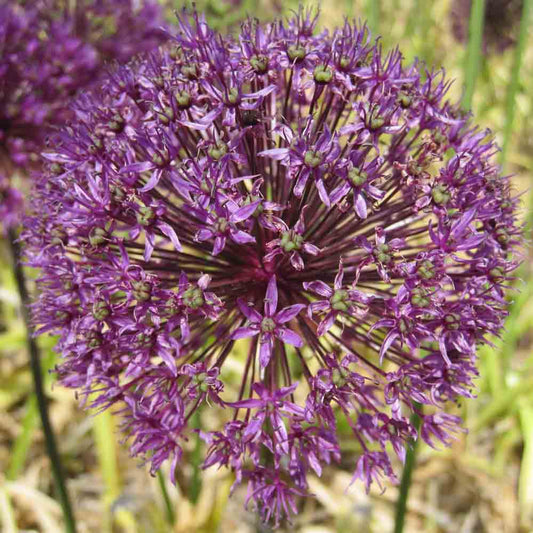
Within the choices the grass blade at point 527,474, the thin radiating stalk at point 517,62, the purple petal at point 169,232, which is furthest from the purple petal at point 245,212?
the grass blade at point 527,474

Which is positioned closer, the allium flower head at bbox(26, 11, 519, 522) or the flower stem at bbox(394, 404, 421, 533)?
the allium flower head at bbox(26, 11, 519, 522)

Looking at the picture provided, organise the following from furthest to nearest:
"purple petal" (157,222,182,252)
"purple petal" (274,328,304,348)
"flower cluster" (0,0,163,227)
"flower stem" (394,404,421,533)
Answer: "flower cluster" (0,0,163,227) < "flower stem" (394,404,421,533) < "purple petal" (157,222,182,252) < "purple petal" (274,328,304,348)

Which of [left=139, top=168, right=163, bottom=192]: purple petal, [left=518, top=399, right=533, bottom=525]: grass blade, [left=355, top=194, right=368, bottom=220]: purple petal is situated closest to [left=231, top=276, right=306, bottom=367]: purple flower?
[left=355, top=194, right=368, bottom=220]: purple petal

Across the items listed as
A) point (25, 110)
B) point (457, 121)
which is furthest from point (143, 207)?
point (25, 110)

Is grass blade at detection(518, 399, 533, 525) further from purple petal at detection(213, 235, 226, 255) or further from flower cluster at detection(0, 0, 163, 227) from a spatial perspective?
flower cluster at detection(0, 0, 163, 227)

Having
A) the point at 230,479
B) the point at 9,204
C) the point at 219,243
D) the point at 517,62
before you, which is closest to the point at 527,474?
the point at 230,479

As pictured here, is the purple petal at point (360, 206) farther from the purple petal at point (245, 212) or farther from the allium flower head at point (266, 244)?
the purple petal at point (245, 212)
